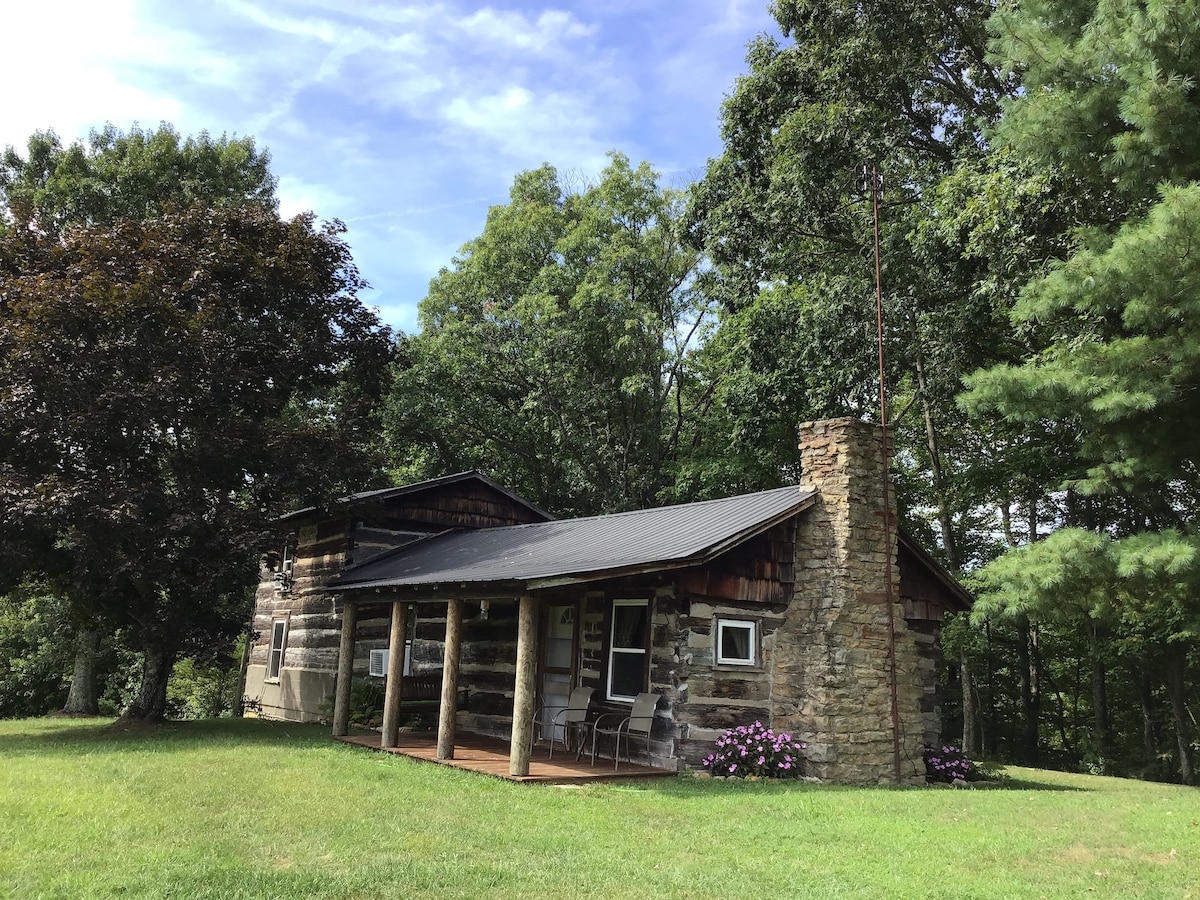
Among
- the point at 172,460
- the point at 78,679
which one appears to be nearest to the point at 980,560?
the point at 172,460

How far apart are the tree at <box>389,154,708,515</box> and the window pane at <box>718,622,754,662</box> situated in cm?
1337

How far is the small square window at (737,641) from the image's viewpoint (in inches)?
488

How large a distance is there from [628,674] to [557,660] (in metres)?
1.97

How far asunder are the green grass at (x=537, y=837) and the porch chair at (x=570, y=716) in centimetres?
211

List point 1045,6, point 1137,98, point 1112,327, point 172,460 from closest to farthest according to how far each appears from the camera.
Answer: point 1137,98
point 1045,6
point 1112,327
point 172,460

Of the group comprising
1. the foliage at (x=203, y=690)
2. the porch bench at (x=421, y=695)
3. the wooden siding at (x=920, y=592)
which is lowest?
the foliage at (x=203, y=690)

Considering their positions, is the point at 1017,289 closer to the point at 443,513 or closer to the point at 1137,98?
the point at 1137,98

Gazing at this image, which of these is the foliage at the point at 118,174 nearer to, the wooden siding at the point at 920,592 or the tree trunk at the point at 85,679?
the tree trunk at the point at 85,679

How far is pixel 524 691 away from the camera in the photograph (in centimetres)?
1075

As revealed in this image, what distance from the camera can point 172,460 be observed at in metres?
16.1

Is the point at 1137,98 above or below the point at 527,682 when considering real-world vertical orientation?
above

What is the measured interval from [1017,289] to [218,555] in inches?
583

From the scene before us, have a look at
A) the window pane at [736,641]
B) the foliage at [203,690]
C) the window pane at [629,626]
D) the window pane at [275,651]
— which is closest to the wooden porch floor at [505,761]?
the window pane at [629,626]

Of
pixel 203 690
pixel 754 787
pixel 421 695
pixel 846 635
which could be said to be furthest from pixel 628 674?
pixel 203 690
